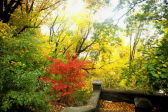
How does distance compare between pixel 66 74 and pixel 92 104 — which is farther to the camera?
pixel 66 74

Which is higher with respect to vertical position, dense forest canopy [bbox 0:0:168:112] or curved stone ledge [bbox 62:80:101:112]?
dense forest canopy [bbox 0:0:168:112]

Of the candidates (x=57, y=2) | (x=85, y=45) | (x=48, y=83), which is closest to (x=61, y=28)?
(x=85, y=45)

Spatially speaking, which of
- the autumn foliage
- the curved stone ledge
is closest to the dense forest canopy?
the autumn foliage

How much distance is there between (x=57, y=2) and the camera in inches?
520

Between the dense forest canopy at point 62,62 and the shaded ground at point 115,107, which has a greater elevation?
the dense forest canopy at point 62,62

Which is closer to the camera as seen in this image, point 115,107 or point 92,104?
point 92,104

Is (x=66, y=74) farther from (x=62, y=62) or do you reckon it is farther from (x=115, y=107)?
(x=115, y=107)

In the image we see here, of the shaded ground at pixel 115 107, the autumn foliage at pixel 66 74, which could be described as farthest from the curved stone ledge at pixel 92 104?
the autumn foliage at pixel 66 74

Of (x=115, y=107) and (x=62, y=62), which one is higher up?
(x=62, y=62)

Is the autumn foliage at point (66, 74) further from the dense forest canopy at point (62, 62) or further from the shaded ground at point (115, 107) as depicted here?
the shaded ground at point (115, 107)

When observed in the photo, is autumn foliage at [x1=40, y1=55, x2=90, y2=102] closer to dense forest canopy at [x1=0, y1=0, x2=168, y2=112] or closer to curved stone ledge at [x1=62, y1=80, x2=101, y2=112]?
dense forest canopy at [x1=0, y1=0, x2=168, y2=112]

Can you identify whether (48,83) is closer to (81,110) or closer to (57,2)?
(81,110)

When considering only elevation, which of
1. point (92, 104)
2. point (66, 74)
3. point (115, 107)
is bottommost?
point (115, 107)

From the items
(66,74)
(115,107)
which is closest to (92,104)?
(115,107)
